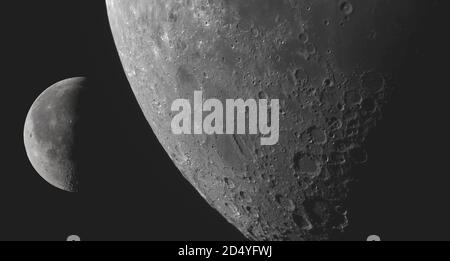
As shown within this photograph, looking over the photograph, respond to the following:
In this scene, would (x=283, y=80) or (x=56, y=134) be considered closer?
(x=283, y=80)

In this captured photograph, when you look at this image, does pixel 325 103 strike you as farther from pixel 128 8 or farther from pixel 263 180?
pixel 128 8

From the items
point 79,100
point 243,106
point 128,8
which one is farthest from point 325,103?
point 79,100

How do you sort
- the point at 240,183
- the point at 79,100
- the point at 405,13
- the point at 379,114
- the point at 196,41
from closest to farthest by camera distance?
1. the point at 405,13
2. the point at 379,114
3. the point at 196,41
4. the point at 240,183
5. the point at 79,100

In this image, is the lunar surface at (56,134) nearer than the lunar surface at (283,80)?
No

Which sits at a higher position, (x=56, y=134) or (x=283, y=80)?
(x=56, y=134)
